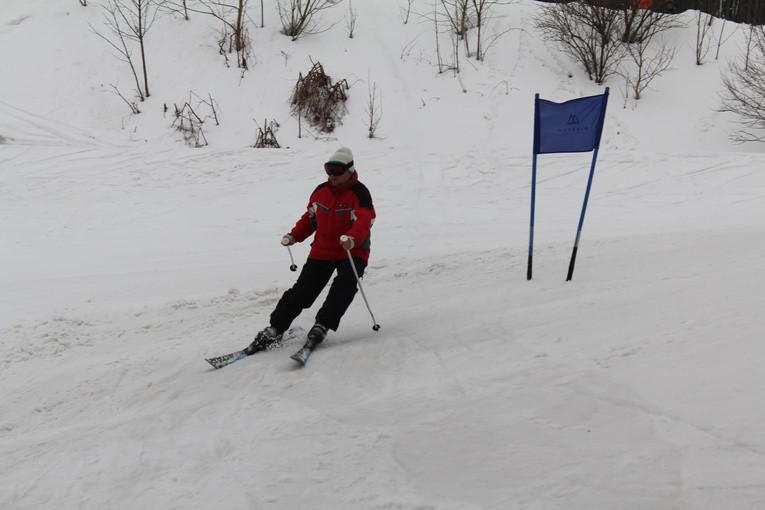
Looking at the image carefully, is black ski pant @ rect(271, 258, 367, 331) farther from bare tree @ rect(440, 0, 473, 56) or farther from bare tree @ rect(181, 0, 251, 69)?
bare tree @ rect(440, 0, 473, 56)

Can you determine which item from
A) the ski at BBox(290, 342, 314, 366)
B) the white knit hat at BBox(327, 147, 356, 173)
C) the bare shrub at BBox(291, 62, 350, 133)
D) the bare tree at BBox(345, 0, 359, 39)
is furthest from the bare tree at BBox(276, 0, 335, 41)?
the ski at BBox(290, 342, 314, 366)

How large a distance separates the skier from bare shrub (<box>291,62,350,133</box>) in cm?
1088

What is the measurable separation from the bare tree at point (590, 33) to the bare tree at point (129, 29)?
12776 mm

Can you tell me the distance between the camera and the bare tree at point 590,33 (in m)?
16.9

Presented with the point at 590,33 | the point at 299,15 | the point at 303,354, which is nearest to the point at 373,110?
the point at 299,15

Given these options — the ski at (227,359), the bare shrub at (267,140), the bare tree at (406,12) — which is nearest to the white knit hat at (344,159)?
the ski at (227,359)

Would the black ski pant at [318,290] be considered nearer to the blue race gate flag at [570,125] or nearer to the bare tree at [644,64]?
the blue race gate flag at [570,125]

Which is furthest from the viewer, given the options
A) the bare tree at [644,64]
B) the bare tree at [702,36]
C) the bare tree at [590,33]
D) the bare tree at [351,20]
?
the bare tree at [351,20]

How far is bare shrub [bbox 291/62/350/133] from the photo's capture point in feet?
50.4

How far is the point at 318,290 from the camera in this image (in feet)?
15.3

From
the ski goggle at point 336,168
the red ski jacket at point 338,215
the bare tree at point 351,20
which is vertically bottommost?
the red ski jacket at point 338,215

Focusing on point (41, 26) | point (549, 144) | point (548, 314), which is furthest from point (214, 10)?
point (548, 314)

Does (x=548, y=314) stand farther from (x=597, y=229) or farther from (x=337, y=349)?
(x=597, y=229)

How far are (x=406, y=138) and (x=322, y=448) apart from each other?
12.7 meters
